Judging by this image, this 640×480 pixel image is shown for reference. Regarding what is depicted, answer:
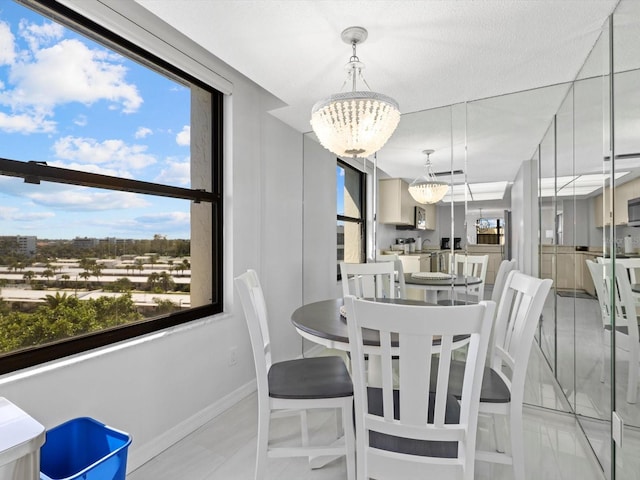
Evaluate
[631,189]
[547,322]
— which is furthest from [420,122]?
[547,322]

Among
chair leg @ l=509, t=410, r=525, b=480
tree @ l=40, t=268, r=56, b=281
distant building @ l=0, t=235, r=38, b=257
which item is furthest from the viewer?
tree @ l=40, t=268, r=56, b=281

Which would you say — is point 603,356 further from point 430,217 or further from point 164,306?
point 164,306

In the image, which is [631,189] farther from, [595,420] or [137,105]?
[137,105]

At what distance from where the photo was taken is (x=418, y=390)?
104cm

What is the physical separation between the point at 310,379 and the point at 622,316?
145cm

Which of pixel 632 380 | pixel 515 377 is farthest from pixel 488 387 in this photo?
pixel 632 380

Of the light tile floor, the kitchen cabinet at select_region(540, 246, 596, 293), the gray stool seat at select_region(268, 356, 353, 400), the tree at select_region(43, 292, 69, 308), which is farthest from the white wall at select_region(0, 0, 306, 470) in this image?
the kitchen cabinet at select_region(540, 246, 596, 293)

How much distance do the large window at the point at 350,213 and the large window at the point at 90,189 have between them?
1636 mm

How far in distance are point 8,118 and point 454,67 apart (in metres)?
2.40

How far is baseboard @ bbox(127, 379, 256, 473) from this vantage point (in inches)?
69.0

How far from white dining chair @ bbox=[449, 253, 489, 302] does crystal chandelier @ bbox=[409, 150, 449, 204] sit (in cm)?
50

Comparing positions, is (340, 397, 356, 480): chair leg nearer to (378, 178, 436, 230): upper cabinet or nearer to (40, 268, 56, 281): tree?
(40, 268, 56, 281): tree

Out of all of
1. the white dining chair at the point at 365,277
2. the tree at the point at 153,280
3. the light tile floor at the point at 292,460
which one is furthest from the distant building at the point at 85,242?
the white dining chair at the point at 365,277

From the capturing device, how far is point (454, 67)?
2.13 meters
